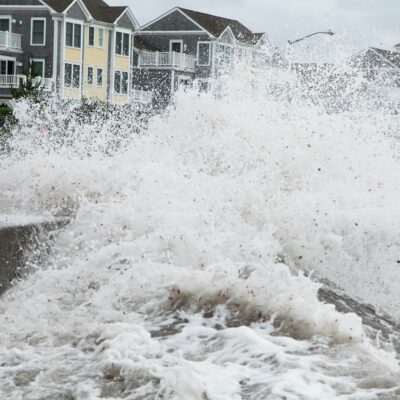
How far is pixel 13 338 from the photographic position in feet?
24.6

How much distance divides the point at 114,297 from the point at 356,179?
21.2 feet

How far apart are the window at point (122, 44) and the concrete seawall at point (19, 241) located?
44.9 m

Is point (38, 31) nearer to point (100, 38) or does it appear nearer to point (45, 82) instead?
point (45, 82)

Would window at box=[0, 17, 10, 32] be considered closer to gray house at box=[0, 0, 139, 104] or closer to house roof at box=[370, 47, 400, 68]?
gray house at box=[0, 0, 139, 104]

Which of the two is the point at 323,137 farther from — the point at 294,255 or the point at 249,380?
the point at 249,380

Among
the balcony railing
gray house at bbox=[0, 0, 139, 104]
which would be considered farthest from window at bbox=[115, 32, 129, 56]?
the balcony railing

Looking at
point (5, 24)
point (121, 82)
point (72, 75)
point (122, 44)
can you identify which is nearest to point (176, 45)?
point (122, 44)

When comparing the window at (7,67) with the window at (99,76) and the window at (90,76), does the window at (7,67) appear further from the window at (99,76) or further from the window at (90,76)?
the window at (99,76)

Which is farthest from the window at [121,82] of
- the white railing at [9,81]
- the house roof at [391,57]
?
the house roof at [391,57]

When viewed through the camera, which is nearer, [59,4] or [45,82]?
[45,82]

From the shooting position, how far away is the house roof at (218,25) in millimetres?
61656

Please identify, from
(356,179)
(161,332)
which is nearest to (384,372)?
(161,332)

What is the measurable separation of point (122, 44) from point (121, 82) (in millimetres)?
2499

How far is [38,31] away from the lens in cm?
5106
